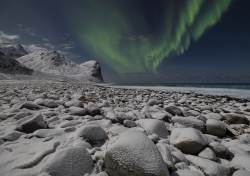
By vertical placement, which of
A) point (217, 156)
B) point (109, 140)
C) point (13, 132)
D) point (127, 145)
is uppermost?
point (127, 145)

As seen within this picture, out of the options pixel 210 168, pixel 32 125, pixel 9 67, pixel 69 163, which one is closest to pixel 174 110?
pixel 210 168

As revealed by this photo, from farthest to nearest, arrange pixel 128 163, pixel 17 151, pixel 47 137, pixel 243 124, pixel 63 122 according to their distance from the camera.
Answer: pixel 243 124 → pixel 63 122 → pixel 47 137 → pixel 17 151 → pixel 128 163

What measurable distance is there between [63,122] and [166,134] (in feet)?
5.06

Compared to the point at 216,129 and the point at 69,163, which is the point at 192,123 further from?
the point at 69,163

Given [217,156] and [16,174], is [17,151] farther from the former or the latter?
[217,156]

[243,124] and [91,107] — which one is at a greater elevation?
[91,107]

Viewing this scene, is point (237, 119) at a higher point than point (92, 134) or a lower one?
lower

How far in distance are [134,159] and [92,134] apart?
732 millimetres

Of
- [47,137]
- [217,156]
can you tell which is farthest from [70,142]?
[217,156]

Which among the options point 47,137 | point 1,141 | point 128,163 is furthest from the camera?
point 47,137

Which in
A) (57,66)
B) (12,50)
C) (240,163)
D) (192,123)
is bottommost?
(240,163)

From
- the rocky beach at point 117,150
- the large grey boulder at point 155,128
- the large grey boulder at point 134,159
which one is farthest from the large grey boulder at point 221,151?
the large grey boulder at point 134,159

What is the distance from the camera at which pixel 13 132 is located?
1.62 m

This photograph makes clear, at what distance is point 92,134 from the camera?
1.59m
